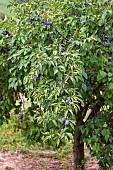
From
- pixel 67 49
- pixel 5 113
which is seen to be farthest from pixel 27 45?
pixel 5 113

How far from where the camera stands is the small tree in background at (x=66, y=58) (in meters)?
2.05

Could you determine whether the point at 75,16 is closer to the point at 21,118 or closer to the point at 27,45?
the point at 27,45

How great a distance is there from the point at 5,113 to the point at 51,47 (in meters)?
1.05

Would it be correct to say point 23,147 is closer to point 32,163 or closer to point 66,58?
point 32,163

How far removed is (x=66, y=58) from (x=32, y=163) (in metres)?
2.47

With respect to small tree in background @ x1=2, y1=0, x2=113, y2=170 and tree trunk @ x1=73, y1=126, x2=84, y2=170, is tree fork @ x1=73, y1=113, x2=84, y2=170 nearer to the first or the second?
tree trunk @ x1=73, y1=126, x2=84, y2=170

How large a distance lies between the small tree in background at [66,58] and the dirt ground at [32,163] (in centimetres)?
134

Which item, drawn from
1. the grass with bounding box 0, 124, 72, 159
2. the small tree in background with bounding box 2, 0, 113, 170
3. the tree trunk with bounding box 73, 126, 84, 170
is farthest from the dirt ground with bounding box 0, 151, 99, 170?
the small tree in background with bounding box 2, 0, 113, 170

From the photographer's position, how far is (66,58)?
2.09 metres

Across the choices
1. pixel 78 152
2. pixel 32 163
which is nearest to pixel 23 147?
pixel 32 163

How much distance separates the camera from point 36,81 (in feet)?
7.13

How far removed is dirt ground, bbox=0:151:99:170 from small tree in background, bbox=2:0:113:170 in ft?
4.39

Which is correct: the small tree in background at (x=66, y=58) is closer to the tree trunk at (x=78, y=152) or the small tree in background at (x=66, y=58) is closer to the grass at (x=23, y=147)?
the tree trunk at (x=78, y=152)

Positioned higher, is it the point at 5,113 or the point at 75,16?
the point at 75,16
